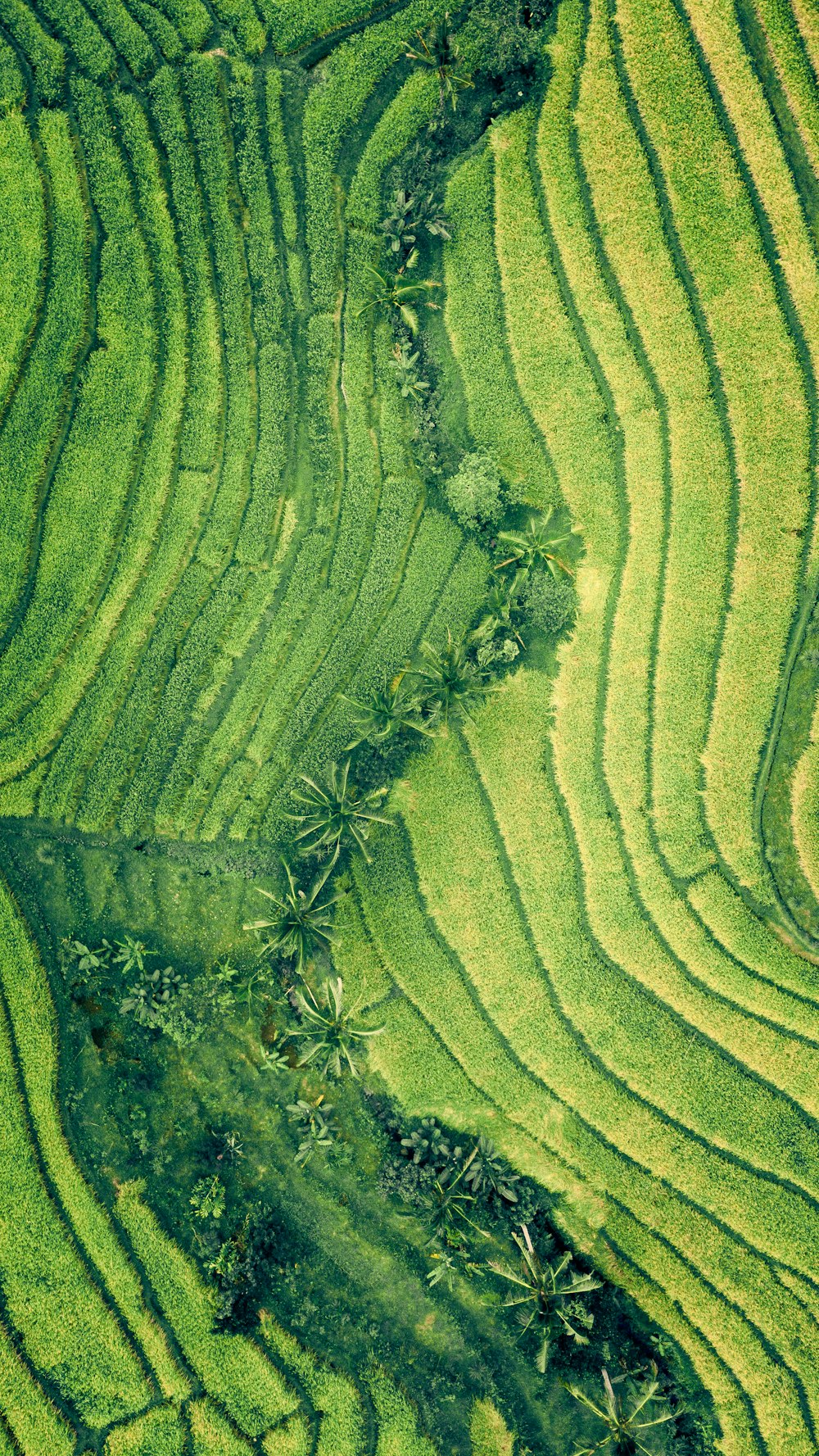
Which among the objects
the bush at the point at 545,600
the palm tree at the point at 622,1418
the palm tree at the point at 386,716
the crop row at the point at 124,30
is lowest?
the palm tree at the point at 622,1418

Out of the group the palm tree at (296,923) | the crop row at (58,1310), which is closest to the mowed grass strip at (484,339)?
the palm tree at (296,923)

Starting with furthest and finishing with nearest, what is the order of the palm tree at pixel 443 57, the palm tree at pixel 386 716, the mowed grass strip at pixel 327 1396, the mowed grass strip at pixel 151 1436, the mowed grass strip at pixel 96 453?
the mowed grass strip at pixel 96 453 < the mowed grass strip at pixel 151 1436 < the mowed grass strip at pixel 327 1396 < the palm tree at pixel 443 57 < the palm tree at pixel 386 716

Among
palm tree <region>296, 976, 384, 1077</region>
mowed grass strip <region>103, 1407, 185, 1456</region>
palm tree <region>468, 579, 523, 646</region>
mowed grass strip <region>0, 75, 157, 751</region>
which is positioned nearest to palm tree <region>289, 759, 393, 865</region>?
palm tree <region>296, 976, 384, 1077</region>

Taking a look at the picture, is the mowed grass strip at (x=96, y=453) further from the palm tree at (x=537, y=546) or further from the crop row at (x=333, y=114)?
the palm tree at (x=537, y=546)

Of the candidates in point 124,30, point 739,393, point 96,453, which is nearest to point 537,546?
point 739,393

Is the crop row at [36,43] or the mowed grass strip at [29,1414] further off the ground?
the crop row at [36,43]

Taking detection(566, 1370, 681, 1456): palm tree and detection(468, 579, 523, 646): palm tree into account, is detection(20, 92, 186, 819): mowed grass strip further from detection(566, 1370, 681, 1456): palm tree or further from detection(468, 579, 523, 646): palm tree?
detection(566, 1370, 681, 1456): palm tree
